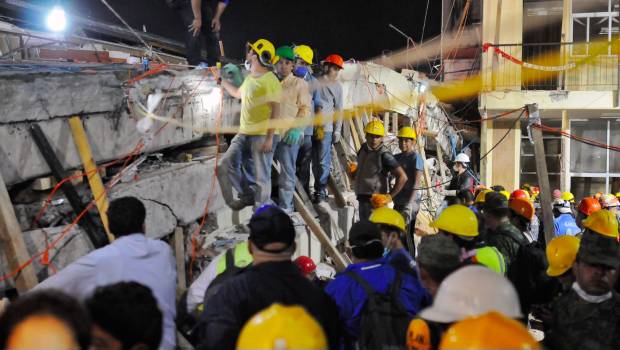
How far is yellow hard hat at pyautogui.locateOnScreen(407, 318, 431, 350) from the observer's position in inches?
109

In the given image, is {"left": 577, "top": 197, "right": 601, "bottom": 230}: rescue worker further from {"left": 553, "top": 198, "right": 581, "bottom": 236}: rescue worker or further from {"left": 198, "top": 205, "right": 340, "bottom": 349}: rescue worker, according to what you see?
{"left": 198, "top": 205, "right": 340, "bottom": 349}: rescue worker

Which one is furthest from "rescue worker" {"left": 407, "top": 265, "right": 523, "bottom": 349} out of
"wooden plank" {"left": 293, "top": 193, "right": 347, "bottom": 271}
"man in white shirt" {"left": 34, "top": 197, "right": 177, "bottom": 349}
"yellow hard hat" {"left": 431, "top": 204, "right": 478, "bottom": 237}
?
"wooden plank" {"left": 293, "top": 193, "right": 347, "bottom": 271}

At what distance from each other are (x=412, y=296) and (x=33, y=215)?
11.4 ft

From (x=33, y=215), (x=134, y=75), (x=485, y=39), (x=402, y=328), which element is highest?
(x=485, y=39)

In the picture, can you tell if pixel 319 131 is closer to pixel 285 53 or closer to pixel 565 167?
pixel 285 53

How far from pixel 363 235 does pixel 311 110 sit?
4283 millimetres

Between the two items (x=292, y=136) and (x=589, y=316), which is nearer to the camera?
(x=589, y=316)

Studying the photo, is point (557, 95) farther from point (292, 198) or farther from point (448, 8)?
point (292, 198)

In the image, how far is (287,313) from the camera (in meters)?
2.04

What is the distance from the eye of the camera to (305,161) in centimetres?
848

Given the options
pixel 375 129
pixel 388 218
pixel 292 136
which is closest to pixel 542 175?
pixel 375 129

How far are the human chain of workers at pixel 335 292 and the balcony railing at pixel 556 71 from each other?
12.5 meters

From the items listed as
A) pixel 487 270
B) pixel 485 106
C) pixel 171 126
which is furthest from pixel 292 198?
pixel 485 106

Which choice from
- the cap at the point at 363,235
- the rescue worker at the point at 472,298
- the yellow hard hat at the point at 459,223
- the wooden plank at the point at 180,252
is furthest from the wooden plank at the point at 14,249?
the rescue worker at the point at 472,298
